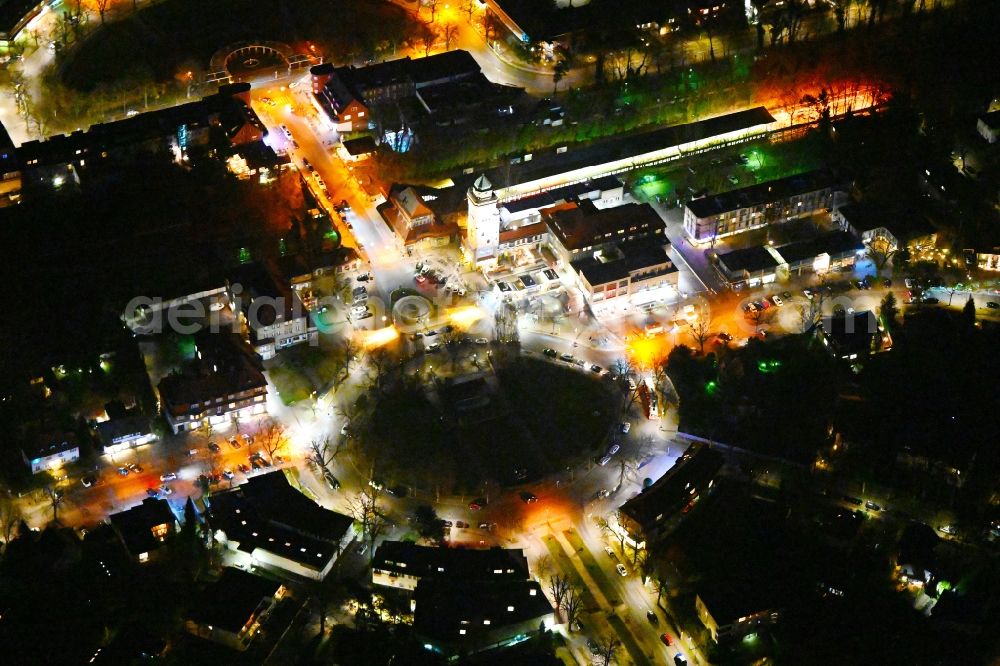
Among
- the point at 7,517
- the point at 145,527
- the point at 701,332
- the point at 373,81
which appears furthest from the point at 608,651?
the point at 373,81

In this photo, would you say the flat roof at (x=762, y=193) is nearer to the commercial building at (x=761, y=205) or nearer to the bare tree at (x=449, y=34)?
the commercial building at (x=761, y=205)

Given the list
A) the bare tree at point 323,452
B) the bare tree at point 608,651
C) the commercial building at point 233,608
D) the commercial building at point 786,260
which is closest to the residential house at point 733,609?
the bare tree at point 608,651

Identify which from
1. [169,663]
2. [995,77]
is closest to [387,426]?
[169,663]

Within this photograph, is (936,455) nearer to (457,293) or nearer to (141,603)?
(457,293)

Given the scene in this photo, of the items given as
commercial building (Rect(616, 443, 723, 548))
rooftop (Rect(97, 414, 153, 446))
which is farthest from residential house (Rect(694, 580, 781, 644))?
rooftop (Rect(97, 414, 153, 446))

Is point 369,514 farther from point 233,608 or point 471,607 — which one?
point 233,608

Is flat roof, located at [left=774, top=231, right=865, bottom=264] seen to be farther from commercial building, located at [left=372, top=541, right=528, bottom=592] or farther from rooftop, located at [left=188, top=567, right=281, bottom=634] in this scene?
rooftop, located at [left=188, top=567, right=281, bottom=634]
